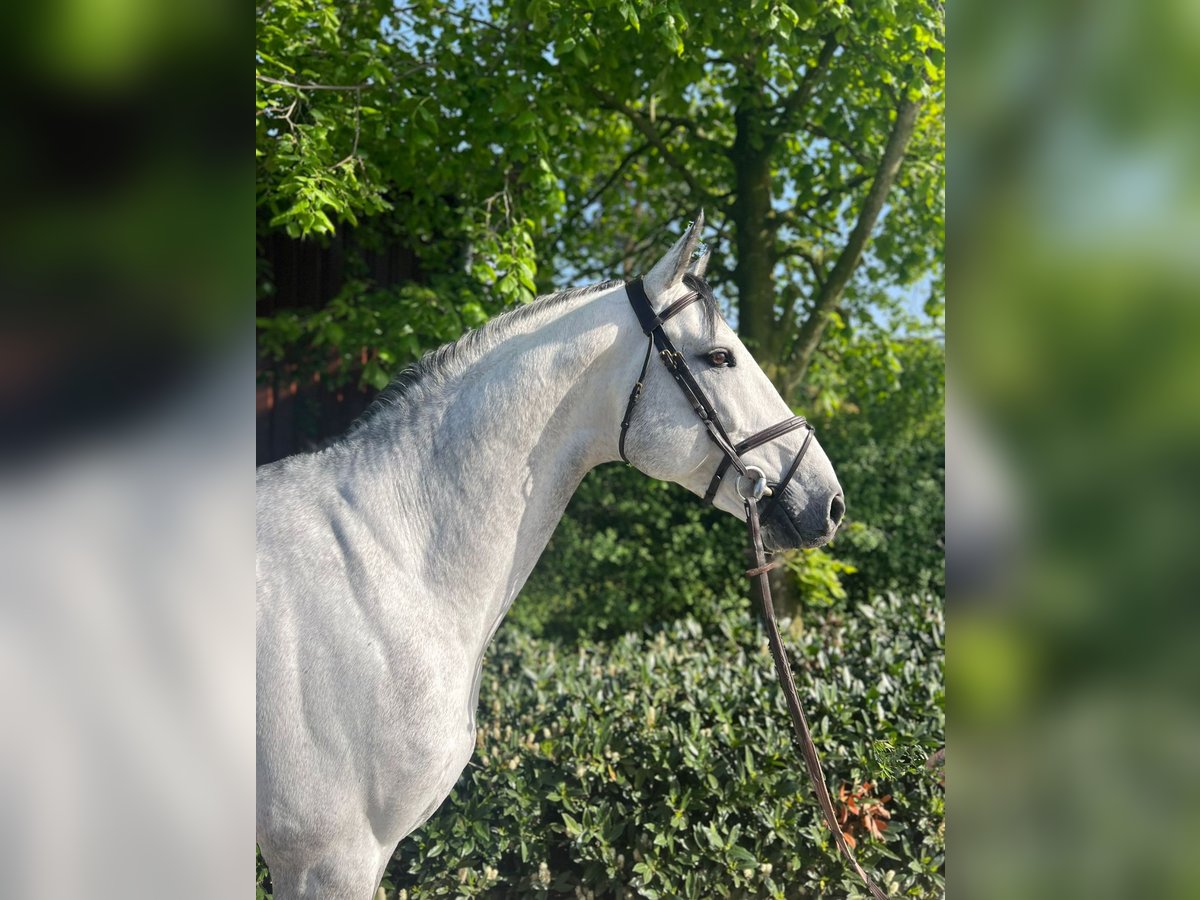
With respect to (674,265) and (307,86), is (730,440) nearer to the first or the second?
(674,265)

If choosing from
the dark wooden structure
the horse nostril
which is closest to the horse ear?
the horse nostril

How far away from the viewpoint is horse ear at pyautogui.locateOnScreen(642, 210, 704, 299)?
6.01 ft

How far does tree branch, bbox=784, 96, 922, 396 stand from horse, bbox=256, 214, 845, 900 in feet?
9.31

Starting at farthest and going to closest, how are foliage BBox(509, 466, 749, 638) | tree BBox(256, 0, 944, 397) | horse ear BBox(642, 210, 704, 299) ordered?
foliage BBox(509, 466, 749, 638) < tree BBox(256, 0, 944, 397) < horse ear BBox(642, 210, 704, 299)

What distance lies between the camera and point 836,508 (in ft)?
6.54

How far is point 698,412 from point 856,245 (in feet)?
10.1

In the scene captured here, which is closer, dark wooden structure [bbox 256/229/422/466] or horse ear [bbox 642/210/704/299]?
horse ear [bbox 642/210/704/299]

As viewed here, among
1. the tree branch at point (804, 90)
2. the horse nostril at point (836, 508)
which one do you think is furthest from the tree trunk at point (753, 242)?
the horse nostril at point (836, 508)

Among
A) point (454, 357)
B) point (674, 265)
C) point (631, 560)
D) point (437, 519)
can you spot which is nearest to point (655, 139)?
point (631, 560)

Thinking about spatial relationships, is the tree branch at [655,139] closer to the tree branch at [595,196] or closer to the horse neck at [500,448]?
the tree branch at [595,196]
